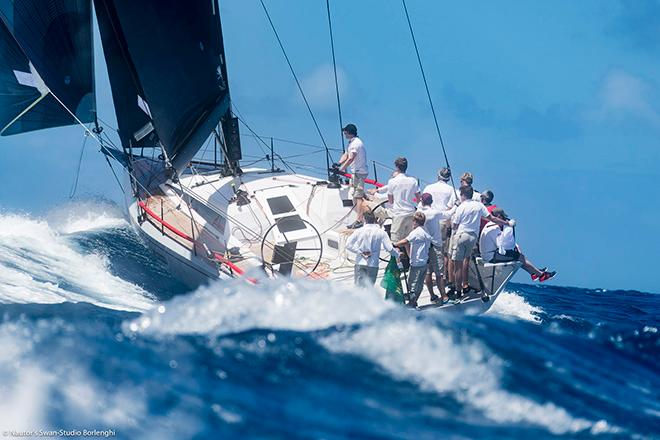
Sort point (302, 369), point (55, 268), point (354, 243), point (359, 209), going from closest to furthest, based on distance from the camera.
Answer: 1. point (302, 369)
2. point (354, 243)
3. point (55, 268)
4. point (359, 209)

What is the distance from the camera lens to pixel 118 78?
38.9 ft

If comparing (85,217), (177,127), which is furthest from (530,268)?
(85,217)

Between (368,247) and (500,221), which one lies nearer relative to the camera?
(368,247)

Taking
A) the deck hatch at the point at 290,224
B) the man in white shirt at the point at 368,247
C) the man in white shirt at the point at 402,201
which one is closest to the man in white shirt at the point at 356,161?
the deck hatch at the point at 290,224

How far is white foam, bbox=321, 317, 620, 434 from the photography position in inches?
232

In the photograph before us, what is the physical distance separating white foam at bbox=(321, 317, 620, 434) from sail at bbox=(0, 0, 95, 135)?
7.12m

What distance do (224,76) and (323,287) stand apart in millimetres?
5661

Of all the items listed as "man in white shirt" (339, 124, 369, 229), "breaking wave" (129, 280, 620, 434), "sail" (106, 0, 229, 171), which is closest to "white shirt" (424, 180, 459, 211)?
"breaking wave" (129, 280, 620, 434)

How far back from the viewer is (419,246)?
8.00 metres

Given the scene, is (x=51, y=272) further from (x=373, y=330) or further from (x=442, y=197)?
(x=442, y=197)

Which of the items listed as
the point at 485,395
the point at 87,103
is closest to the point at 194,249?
the point at 87,103

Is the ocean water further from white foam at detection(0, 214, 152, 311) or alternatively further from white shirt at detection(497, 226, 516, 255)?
white shirt at detection(497, 226, 516, 255)

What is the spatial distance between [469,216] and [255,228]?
12.5ft

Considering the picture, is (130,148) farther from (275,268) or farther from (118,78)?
(275,268)
